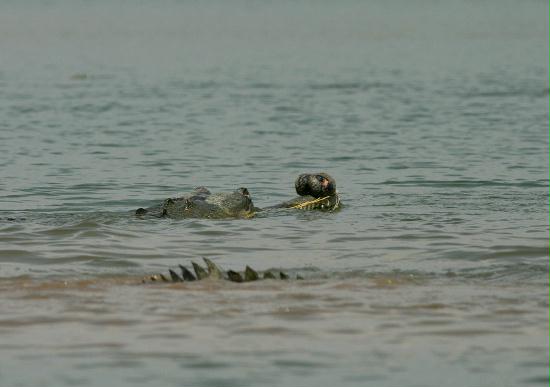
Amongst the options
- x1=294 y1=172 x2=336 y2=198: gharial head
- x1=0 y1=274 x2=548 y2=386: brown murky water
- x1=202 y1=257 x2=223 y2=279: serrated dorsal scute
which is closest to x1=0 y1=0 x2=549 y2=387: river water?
x1=0 y1=274 x2=548 y2=386: brown murky water

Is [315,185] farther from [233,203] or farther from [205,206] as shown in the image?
→ [205,206]

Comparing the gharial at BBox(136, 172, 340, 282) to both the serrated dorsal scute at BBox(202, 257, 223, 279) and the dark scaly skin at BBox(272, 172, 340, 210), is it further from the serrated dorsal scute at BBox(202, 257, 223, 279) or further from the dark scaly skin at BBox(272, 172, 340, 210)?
the serrated dorsal scute at BBox(202, 257, 223, 279)

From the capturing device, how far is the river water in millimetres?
7363

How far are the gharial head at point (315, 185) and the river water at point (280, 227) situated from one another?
0.33 m

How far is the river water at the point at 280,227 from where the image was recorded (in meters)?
7.36

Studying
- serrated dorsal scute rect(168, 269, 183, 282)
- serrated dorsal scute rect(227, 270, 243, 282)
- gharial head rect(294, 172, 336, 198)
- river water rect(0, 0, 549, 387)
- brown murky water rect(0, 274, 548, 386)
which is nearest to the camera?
brown murky water rect(0, 274, 548, 386)

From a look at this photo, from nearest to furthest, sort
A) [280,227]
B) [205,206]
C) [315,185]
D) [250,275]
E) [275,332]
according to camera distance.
A: [275,332]
[250,275]
[280,227]
[205,206]
[315,185]

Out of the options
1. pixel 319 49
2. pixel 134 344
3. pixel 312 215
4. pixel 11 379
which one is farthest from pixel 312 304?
pixel 319 49

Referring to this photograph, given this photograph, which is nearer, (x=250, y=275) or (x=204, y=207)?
(x=250, y=275)

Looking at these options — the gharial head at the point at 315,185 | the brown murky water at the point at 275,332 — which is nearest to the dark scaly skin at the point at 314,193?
the gharial head at the point at 315,185

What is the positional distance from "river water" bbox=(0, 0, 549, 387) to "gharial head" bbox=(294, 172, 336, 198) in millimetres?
330

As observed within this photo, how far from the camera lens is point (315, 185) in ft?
43.6

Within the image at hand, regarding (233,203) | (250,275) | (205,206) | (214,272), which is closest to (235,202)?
(233,203)

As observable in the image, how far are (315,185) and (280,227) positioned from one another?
121 centimetres
